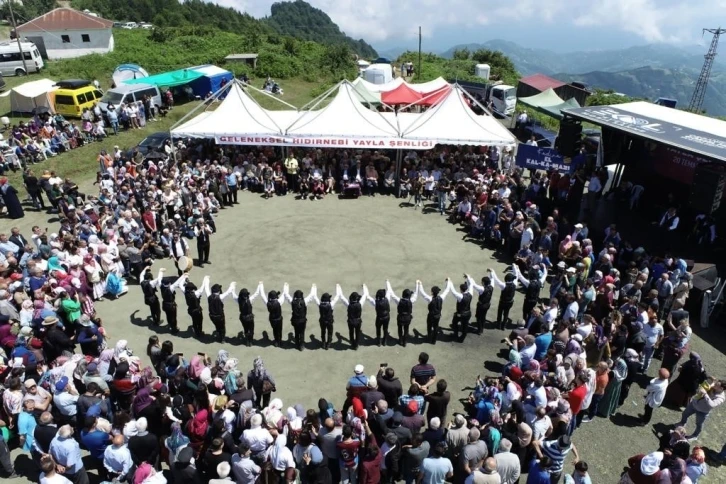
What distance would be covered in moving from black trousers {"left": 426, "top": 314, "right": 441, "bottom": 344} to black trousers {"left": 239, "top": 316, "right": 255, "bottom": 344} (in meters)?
3.49

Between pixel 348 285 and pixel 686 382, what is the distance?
23.2ft

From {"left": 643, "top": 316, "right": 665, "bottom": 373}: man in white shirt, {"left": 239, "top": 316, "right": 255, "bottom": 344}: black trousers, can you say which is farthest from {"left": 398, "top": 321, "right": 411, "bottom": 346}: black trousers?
{"left": 643, "top": 316, "right": 665, "bottom": 373}: man in white shirt

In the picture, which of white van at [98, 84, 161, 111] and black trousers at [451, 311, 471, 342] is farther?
white van at [98, 84, 161, 111]

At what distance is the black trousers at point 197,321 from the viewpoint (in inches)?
368

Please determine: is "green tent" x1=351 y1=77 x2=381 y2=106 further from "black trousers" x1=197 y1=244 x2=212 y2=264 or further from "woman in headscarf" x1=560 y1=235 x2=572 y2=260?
"woman in headscarf" x1=560 y1=235 x2=572 y2=260

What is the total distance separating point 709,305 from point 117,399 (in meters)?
12.1

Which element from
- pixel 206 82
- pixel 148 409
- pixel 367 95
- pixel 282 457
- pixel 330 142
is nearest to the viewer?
pixel 282 457

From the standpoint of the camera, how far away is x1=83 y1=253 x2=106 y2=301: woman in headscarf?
10469mm

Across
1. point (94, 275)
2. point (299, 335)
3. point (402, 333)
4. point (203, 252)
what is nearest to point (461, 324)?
point (402, 333)

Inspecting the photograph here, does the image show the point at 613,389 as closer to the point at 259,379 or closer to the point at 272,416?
the point at 272,416

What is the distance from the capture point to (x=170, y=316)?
955cm

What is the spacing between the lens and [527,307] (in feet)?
33.2

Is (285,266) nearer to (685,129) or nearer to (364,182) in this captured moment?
(364,182)

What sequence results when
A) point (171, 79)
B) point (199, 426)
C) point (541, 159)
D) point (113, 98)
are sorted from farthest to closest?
point (171, 79), point (113, 98), point (541, 159), point (199, 426)
